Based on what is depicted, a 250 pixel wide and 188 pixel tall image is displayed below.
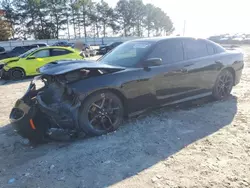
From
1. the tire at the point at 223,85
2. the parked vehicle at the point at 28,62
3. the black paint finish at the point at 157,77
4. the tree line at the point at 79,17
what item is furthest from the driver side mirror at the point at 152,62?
the tree line at the point at 79,17

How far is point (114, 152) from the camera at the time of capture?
3533 millimetres

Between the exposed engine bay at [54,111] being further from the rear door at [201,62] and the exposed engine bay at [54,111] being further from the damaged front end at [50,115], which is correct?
the rear door at [201,62]

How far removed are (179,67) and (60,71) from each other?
228 cm

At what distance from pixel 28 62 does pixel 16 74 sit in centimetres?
74

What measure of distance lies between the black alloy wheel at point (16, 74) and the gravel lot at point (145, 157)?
6.81m

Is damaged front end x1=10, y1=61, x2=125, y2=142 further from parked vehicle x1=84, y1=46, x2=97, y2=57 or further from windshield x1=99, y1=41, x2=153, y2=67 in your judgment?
parked vehicle x1=84, y1=46, x2=97, y2=57

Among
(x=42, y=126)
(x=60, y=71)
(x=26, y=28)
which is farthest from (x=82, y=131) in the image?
(x=26, y=28)

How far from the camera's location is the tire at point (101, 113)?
151 inches

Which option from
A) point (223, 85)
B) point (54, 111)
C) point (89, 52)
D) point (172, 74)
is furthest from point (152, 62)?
point (89, 52)

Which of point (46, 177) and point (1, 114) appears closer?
point (46, 177)

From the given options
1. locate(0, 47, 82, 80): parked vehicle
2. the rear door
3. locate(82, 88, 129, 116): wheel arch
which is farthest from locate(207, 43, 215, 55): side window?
locate(0, 47, 82, 80): parked vehicle

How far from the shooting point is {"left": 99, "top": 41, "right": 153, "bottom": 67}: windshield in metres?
Result: 4.54

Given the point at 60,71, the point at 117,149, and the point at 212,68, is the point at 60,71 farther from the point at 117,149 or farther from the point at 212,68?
the point at 212,68

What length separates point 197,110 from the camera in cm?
520
